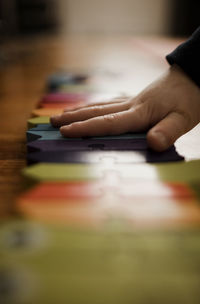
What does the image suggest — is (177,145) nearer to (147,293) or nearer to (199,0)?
(147,293)

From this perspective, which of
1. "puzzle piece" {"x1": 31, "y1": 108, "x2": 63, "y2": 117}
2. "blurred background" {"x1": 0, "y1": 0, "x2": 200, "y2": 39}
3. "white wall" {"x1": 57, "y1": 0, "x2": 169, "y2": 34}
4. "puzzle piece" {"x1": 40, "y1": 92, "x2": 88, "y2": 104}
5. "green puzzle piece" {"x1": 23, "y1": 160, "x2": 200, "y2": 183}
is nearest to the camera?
"green puzzle piece" {"x1": 23, "y1": 160, "x2": 200, "y2": 183}

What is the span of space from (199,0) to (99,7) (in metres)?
1.87

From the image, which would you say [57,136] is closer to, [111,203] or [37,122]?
[37,122]

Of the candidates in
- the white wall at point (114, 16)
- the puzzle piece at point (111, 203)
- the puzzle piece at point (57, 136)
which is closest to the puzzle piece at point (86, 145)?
the puzzle piece at point (57, 136)

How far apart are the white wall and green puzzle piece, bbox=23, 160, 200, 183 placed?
23.9ft

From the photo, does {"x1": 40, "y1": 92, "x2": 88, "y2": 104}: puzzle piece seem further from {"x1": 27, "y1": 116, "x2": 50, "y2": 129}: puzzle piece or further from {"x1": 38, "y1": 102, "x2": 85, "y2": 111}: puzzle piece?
{"x1": 27, "y1": 116, "x2": 50, "y2": 129}: puzzle piece

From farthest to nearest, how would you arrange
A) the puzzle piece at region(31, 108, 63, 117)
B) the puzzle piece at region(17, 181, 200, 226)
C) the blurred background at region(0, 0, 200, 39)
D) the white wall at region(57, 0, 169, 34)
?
the white wall at region(57, 0, 169, 34)
the blurred background at region(0, 0, 200, 39)
the puzzle piece at region(31, 108, 63, 117)
the puzzle piece at region(17, 181, 200, 226)

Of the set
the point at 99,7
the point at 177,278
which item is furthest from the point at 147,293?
the point at 99,7

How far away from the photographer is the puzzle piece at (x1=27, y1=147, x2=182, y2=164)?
553 millimetres

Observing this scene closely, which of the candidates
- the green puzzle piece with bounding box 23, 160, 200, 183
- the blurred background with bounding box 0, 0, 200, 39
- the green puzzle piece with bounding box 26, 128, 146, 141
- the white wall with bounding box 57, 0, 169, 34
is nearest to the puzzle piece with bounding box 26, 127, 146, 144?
the green puzzle piece with bounding box 26, 128, 146, 141

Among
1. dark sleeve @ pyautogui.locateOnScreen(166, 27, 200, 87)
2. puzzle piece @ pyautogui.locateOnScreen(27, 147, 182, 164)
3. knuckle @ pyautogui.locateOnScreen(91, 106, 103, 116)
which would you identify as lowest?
puzzle piece @ pyautogui.locateOnScreen(27, 147, 182, 164)

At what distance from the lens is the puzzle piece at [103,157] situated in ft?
1.81

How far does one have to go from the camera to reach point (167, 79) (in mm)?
712

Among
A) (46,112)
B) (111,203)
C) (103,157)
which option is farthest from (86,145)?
(46,112)
